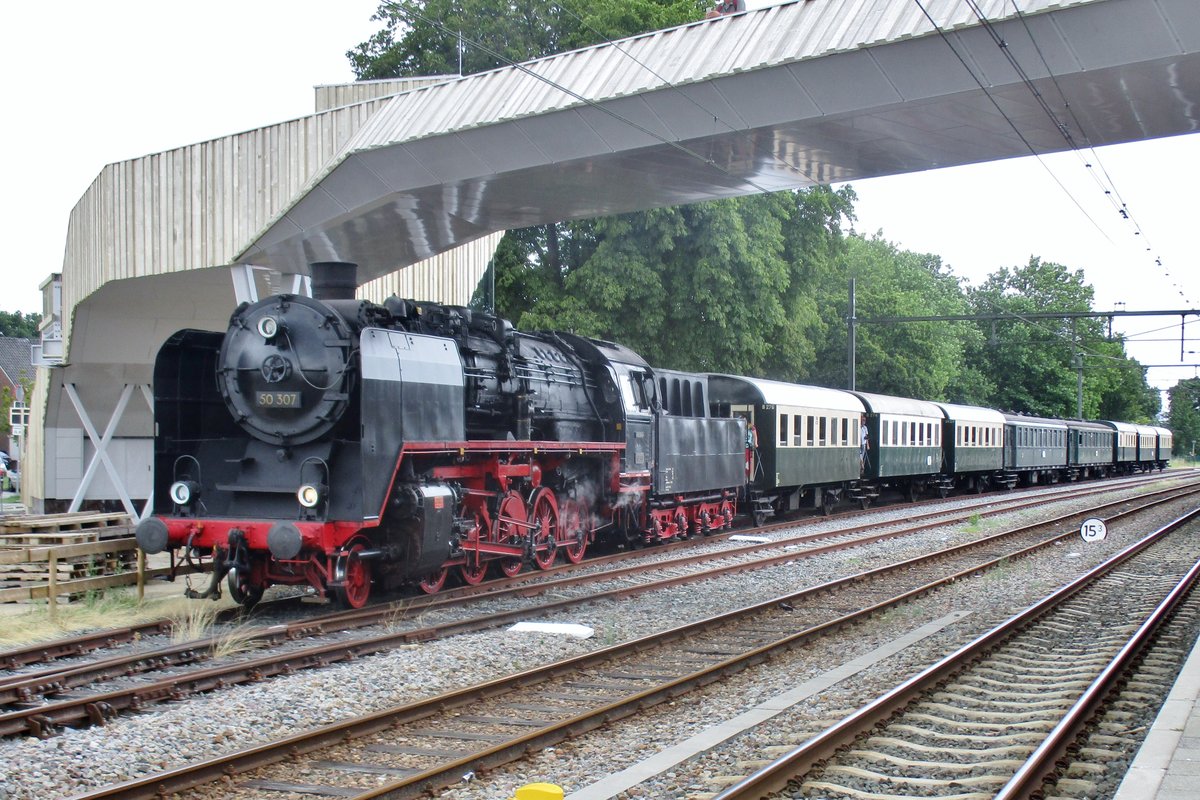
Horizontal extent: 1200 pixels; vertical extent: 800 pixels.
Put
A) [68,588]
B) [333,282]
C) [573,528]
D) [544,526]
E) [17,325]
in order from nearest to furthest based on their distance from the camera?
1. [68,588]
2. [333,282]
3. [544,526]
4. [573,528]
5. [17,325]

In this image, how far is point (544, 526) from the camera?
14094 mm

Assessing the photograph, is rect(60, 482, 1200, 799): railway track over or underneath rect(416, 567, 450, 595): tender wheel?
underneath

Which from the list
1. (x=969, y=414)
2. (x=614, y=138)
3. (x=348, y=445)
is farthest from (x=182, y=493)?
(x=969, y=414)

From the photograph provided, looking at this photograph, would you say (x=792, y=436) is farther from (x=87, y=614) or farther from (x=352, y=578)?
(x=87, y=614)

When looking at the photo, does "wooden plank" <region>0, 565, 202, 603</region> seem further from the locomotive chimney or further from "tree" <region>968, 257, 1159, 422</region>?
"tree" <region>968, 257, 1159, 422</region>

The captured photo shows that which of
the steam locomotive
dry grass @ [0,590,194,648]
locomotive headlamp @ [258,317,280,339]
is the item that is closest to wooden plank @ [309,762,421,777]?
the steam locomotive

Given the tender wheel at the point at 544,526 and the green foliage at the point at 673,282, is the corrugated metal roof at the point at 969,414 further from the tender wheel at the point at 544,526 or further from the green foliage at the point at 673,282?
the tender wheel at the point at 544,526

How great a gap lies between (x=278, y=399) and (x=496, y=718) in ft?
16.0

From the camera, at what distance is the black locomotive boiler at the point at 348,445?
34.3ft

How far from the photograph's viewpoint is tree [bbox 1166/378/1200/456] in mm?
112562

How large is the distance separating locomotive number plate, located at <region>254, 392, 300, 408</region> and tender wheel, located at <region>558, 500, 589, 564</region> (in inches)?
193

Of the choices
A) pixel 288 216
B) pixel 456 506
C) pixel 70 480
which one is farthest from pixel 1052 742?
pixel 70 480

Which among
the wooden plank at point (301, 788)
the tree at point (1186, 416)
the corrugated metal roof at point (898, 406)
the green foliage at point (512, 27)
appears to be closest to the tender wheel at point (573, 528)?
the wooden plank at point (301, 788)

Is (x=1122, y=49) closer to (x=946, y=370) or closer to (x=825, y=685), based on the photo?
(x=825, y=685)
